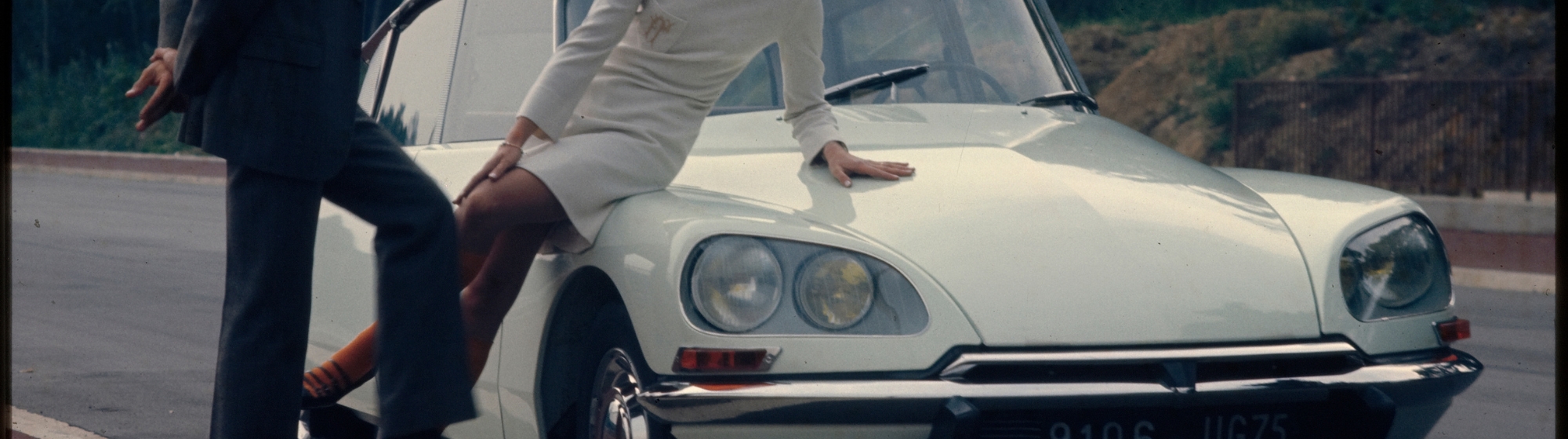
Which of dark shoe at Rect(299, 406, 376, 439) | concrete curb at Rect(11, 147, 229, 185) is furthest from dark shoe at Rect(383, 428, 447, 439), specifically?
concrete curb at Rect(11, 147, 229, 185)

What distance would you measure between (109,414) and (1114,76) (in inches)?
958

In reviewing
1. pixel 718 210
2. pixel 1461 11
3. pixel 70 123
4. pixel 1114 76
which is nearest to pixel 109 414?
pixel 718 210

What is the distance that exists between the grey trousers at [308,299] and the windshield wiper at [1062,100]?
173 centimetres

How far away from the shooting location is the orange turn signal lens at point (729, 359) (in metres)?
2.81

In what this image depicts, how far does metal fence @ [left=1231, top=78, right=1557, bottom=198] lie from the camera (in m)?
16.6

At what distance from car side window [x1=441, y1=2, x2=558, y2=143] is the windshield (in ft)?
1.64

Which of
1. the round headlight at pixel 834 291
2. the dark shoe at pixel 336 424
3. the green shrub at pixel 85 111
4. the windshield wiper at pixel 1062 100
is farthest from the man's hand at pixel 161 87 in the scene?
the green shrub at pixel 85 111

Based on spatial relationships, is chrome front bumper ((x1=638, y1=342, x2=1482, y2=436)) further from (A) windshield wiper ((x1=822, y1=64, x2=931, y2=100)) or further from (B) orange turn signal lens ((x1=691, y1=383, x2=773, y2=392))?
(A) windshield wiper ((x1=822, y1=64, x2=931, y2=100))

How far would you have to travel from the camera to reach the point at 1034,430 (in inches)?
109

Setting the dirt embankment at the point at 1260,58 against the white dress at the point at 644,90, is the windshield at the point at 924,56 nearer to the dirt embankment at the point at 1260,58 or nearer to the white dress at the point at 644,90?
the white dress at the point at 644,90

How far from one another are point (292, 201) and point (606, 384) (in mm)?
687

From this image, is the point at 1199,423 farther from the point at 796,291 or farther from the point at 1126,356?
the point at 796,291

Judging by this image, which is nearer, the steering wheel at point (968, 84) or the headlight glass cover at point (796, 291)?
the headlight glass cover at point (796, 291)

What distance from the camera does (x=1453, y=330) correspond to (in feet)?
10.6
